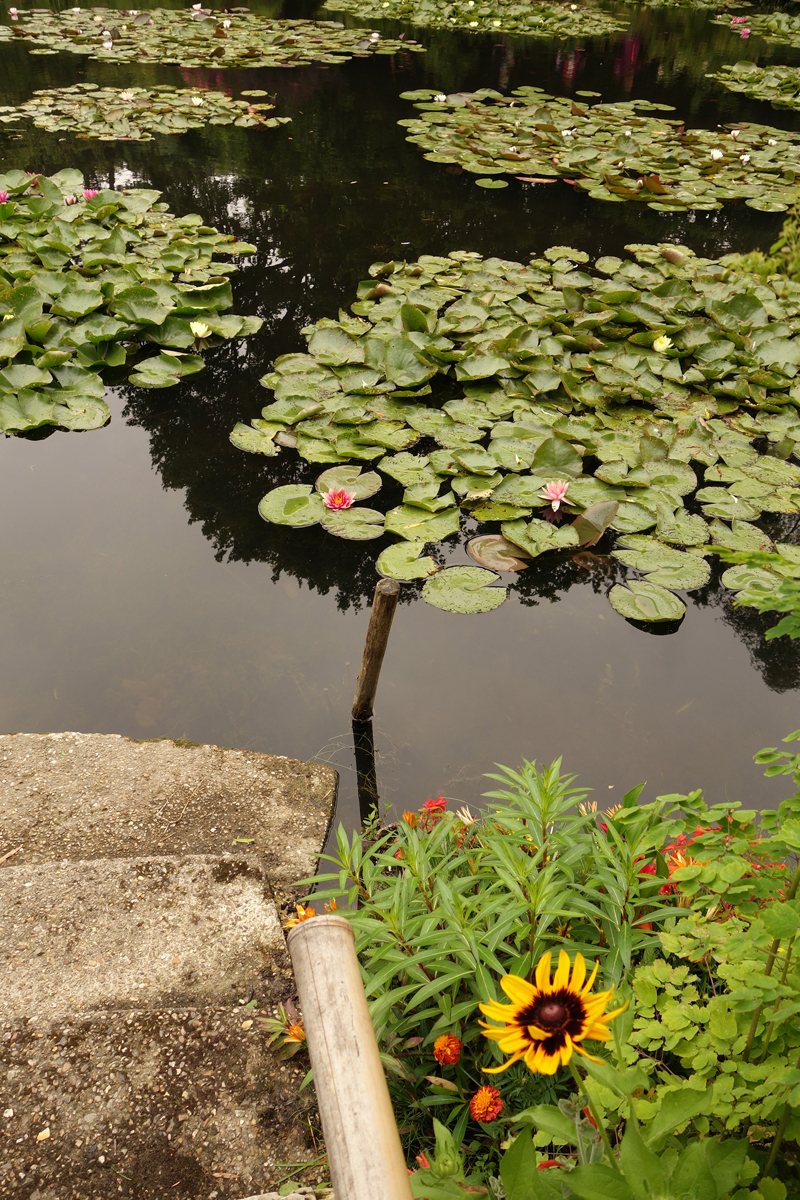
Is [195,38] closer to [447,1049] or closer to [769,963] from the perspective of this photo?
[447,1049]

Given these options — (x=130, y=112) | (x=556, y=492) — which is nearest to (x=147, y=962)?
(x=556, y=492)

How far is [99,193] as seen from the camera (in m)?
5.56

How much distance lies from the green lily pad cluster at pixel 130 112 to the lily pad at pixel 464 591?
6.64 m

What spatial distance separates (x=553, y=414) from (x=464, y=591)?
131 centimetres

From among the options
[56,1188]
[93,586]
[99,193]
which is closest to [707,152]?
[99,193]

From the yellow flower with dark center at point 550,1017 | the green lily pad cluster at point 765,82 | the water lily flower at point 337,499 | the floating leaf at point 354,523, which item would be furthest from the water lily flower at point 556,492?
the green lily pad cluster at point 765,82

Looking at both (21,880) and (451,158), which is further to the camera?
(451,158)

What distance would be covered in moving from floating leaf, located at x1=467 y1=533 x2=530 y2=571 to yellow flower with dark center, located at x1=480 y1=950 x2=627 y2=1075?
239 cm

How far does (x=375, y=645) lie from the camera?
2.47 meters

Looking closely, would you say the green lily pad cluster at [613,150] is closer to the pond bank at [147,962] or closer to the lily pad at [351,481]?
the lily pad at [351,481]

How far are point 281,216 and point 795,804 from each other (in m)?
6.19

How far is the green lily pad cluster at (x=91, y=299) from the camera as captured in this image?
12.7 feet

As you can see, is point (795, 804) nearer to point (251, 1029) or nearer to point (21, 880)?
point (251, 1029)

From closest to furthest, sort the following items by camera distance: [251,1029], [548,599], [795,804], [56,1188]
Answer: [795,804] < [56,1188] < [251,1029] < [548,599]
